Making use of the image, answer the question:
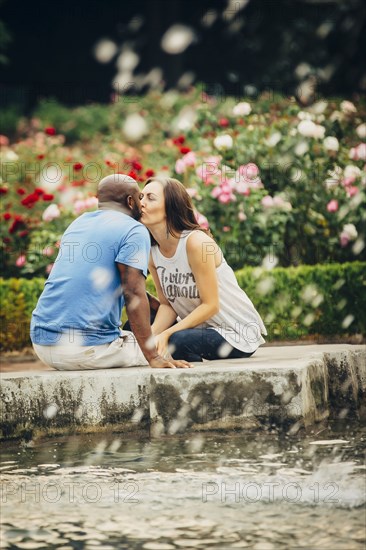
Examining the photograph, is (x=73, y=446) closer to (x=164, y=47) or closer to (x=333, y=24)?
(x=333, y=24)

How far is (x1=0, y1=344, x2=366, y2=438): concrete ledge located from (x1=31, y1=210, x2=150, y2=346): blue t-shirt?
0.66ft

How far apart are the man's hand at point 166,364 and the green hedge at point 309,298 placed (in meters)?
3.08

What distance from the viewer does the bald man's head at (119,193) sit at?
5.32 m

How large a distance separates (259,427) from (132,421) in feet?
2.02

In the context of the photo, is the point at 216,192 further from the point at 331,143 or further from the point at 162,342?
the point at 162,342

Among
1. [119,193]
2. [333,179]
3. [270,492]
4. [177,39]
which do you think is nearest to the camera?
[270,492]

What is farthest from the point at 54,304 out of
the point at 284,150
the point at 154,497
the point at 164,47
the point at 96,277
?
the point at 164,47

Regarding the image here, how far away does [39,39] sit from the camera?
1995 cm

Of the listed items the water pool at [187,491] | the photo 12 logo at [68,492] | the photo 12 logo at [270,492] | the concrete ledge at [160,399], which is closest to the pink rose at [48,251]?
the concrete ledge at [160,399]

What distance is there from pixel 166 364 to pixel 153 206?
93 centimetres

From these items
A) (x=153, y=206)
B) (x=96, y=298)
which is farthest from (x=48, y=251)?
(x=96, y=298)

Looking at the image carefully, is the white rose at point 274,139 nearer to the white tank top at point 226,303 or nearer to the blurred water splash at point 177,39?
the white tank top at point 226,303

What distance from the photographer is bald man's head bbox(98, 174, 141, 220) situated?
5324 mm

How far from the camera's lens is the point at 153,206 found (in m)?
5.57
